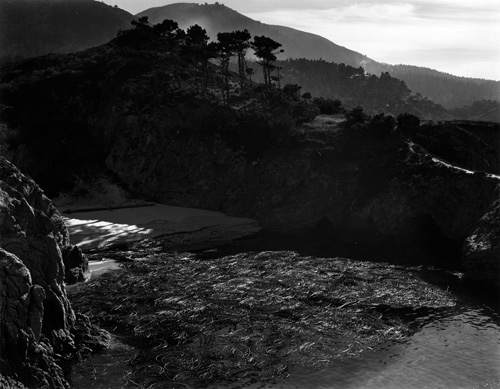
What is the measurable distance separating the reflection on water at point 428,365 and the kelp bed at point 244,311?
3.89ft

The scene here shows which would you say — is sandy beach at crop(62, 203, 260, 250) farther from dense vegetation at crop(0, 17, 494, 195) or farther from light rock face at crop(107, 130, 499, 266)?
dense vegetation at crop(0, 17, 494, 195)

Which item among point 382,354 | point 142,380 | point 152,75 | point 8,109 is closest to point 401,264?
point 382,354

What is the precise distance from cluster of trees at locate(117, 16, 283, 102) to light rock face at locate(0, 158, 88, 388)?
62.8 metres

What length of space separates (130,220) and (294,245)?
23.8m

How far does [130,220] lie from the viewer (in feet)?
237

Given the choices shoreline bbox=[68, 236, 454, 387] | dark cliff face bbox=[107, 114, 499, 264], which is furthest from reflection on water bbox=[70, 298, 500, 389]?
dark cliff face bbox=[107, 114, 499, 264]

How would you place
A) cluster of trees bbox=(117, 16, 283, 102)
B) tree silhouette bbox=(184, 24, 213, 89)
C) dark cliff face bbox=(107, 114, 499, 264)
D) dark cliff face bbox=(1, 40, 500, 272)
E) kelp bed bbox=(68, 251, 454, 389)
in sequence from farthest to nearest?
tree silhouette bbox=(184, 24, 213, 89), cluster of trees bbox=(117, 16, 283, 102), dark cliff face bbox=(1, 40, 500, 272), dark cliff face bbox=(107, 114, 499, 264), kelp bed bbox=(68, 251, 454, 389)

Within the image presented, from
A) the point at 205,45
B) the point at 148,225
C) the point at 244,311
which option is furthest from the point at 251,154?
the point at 244,311

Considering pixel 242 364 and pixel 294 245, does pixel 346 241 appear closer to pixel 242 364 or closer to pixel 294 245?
pixel 294 245

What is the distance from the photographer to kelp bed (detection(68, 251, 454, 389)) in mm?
31500

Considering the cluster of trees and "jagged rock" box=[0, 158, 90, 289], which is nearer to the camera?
"jagged rock" box=[0, 158, 90, 289]

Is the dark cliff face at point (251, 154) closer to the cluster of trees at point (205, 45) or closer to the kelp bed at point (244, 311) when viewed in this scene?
the cluster of trees at point (205, 45)

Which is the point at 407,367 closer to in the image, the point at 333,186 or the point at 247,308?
the point at 247,308

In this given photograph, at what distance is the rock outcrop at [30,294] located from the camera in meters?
25.7
